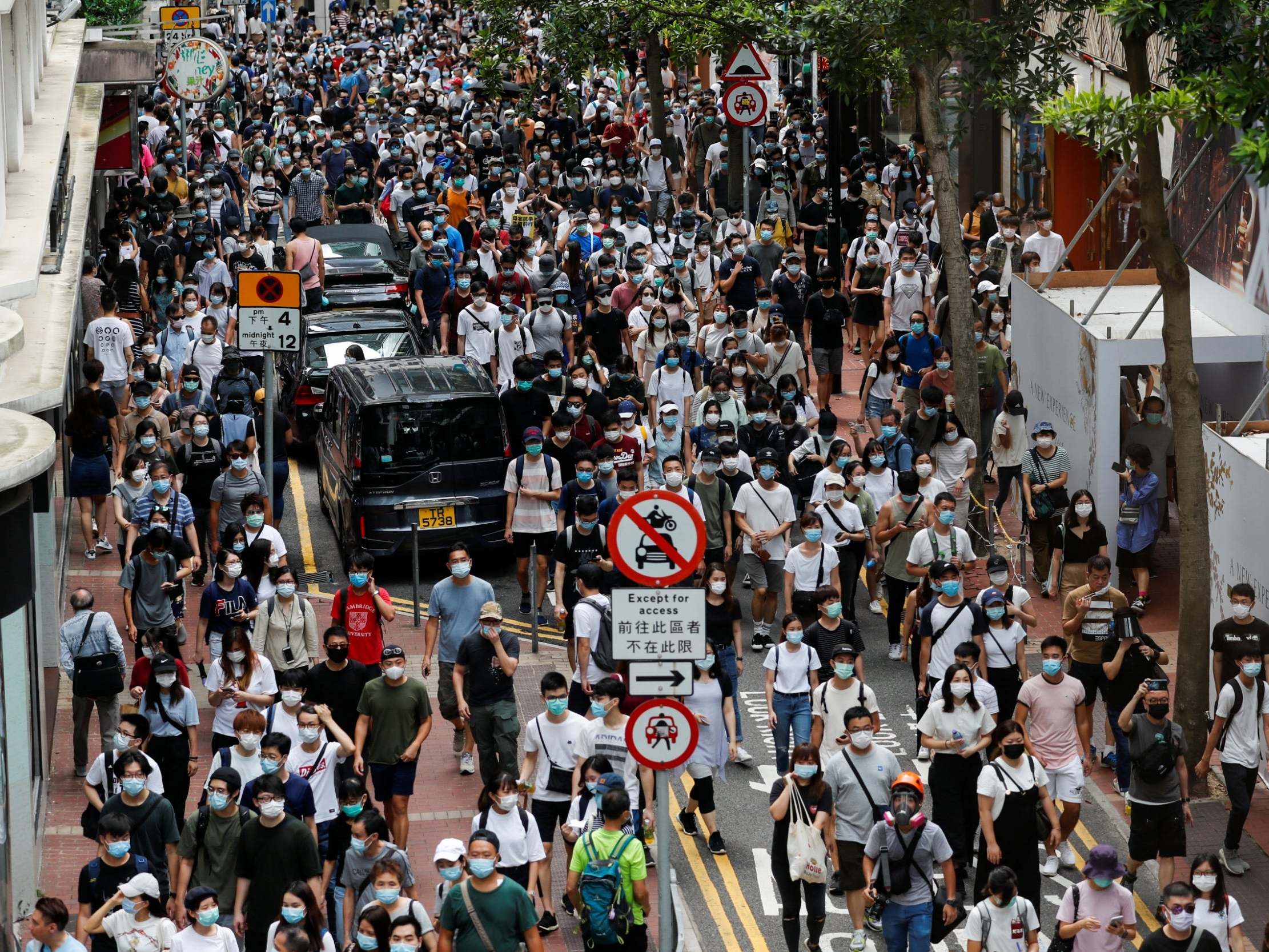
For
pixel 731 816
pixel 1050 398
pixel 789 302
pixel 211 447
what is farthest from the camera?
pixel 789 302

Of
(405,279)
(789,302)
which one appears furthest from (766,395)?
(405,279)

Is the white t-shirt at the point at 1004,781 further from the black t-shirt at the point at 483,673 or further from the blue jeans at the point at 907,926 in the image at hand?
the black t-shirt at the point at 483,673

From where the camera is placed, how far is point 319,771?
12984 millimetres

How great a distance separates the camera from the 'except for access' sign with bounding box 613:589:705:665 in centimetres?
1102

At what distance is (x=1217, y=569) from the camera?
1644cm

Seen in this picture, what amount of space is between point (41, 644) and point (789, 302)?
36.3 feet

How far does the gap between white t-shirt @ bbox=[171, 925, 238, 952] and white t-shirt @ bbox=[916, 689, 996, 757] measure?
456 cm

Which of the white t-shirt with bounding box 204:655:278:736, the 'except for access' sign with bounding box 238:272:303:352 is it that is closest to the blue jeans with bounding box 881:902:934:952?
the white t-shirt with bounding box 204:655:278:736

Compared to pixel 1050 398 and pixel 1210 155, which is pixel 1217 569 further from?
pixel 1210 155

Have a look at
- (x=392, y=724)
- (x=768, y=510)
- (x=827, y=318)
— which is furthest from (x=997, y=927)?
(x=827, y=318)

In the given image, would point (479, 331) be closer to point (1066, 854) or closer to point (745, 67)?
point (745, 67)

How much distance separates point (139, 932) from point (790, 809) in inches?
143

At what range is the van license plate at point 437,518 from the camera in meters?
19.6

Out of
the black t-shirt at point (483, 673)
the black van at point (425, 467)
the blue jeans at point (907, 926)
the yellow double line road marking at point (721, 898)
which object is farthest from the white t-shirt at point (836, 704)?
the black van at point (425, 467)
